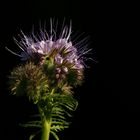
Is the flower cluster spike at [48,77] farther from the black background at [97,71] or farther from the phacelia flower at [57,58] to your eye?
the black background at [97,71]

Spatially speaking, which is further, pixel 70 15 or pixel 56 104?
pixel 70 15

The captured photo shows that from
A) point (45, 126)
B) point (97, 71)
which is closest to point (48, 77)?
point (45, 126)

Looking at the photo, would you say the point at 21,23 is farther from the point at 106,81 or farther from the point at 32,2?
the point at 106,81

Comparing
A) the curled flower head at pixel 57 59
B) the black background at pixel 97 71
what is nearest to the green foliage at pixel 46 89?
the curled flower head at pixel 57 59

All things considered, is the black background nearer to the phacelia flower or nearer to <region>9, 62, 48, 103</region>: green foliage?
the phacelia flower

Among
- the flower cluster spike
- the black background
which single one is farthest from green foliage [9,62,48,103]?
the black background

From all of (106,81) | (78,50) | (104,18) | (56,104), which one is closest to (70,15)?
(104,18)

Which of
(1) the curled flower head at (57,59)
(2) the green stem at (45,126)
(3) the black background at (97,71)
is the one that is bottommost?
(2) the green stem at (45,126)

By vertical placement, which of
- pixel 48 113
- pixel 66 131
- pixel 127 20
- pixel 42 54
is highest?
pixel 127 20
